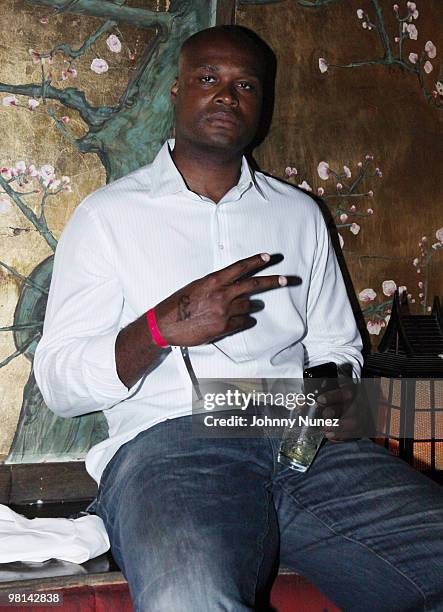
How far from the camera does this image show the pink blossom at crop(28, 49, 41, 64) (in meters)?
1.93

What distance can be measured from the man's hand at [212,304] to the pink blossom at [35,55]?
96 cm

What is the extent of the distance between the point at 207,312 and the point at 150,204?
0.45 metres

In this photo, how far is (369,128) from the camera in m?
2.29

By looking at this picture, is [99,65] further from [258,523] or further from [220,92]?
[258,523]

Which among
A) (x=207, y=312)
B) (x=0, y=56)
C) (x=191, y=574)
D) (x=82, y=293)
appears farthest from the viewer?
A: (x=0, y=56)

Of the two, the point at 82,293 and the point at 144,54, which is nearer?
the point at 82,293

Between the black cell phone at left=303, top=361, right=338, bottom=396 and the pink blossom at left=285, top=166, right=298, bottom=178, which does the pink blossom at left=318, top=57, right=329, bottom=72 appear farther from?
the black cell phone at left=303, top=361, right=338, bottom=396

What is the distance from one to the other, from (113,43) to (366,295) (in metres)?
1.08

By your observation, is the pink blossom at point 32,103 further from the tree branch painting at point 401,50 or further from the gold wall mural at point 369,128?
the tree branch painting at point 401,50

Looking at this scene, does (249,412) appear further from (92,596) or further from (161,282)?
(92,596)

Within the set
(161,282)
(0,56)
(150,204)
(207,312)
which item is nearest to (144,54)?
(0,56)

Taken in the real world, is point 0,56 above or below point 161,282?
above

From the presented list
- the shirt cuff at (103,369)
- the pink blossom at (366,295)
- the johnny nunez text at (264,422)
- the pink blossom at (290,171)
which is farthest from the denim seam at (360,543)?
the pink blossom at (290,171)

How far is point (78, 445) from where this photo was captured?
6.78ft
